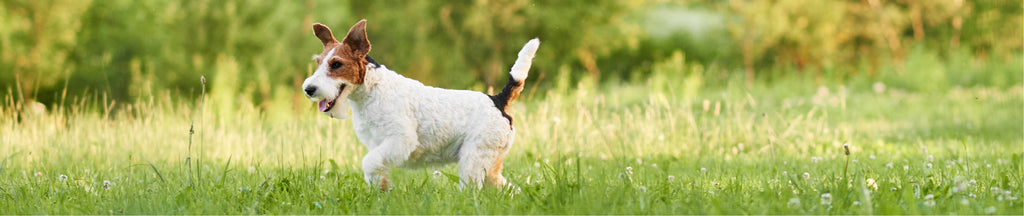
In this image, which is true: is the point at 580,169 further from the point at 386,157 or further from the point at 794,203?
the point at 794,203

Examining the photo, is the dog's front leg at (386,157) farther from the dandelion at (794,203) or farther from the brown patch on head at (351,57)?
the dandelion at (794,203)

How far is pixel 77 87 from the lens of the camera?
18875 mm

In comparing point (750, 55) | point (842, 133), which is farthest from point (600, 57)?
point (842, 133)

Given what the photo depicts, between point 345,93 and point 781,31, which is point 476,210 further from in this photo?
point 781,31

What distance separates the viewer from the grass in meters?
3.71

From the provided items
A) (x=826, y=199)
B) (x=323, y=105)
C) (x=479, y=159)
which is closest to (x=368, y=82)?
(x=323, y=105)

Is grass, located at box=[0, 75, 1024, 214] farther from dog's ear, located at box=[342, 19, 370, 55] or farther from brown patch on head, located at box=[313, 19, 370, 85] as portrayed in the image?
dog's ear, located at box=[342, 19, 370, 55]

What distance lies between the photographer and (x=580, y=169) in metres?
5.04

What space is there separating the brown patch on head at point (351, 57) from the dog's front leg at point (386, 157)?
342 millimetres

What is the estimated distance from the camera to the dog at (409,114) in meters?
Result: 3.84

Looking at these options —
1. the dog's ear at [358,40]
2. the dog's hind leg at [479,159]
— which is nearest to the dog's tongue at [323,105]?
the dog's ear at [358,40]

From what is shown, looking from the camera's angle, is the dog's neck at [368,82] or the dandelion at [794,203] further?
the dog's neck at [368,82]

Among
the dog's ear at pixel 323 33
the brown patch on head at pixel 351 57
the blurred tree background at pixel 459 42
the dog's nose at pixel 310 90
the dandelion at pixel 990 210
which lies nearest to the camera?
the dandelion at pixel 990 210

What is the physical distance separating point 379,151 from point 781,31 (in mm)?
16600
